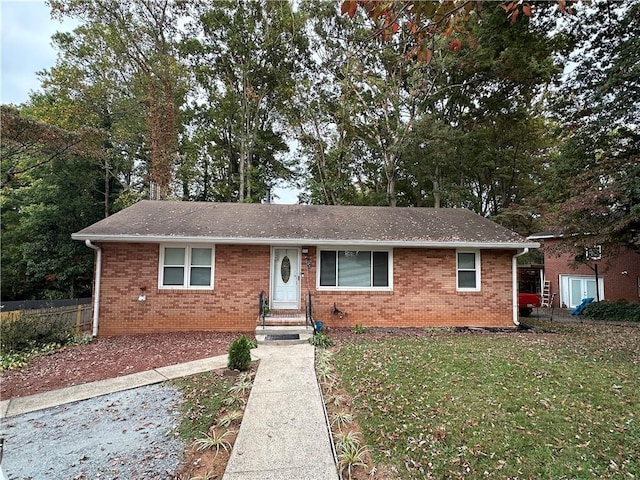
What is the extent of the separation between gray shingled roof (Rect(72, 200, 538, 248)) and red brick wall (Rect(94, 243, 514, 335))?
1.53 ft

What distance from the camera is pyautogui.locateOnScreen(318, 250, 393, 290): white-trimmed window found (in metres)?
10.3

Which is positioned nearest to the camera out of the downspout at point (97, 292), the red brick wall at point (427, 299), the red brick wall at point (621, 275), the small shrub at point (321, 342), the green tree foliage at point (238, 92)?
the small shrub at point (321, 342)

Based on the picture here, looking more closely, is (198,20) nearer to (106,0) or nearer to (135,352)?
(106,0)

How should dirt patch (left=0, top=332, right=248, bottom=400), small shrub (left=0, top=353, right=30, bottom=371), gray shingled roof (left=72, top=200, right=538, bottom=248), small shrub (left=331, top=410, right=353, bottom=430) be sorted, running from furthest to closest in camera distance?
gray shingled roof (left=72, top=200, right=538, bottom=248), small shrub (left=0, top=353, right=30, bottom=371), dirt patch (left=0, top=332, right=248, bottom=400), small shrub (left=331, top=410, right=353, bottom=430)

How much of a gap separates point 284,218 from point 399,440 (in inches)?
349

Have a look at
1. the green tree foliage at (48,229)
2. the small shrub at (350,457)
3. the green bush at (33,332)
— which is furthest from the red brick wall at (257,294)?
the green tree foliage at (48,229)

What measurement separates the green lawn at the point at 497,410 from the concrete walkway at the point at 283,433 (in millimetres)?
541

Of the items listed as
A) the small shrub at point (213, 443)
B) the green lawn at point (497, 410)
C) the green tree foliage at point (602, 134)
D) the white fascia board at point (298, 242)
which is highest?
the green tree foliage at point (602, 134)

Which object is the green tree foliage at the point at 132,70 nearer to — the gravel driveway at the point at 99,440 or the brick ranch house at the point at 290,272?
the brick ranch house at the point at 290,272

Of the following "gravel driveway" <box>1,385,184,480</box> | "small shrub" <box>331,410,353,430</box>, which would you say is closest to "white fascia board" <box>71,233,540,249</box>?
"gravel driveway" <box>1,385,184,480</box>

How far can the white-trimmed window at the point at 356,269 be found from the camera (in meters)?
10.3

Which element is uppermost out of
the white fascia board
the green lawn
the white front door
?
the white fascia board

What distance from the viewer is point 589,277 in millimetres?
20312

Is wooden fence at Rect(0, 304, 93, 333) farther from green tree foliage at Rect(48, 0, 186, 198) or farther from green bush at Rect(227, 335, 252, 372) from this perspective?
green tree foliage at Rect(48, 0, 186, 198)
